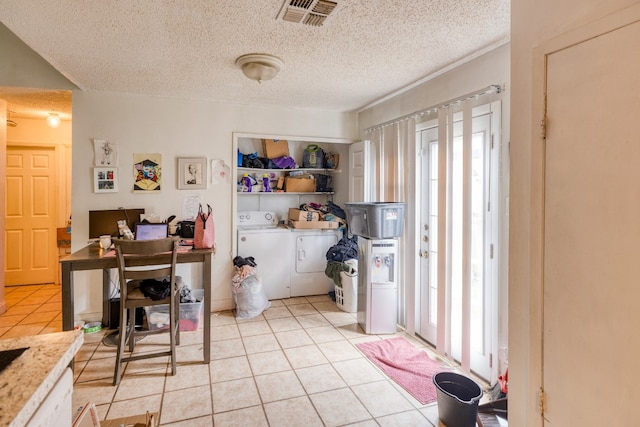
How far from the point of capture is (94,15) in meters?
1.98

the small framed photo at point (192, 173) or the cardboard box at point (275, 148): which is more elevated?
the cardboard box at point (275, 148)

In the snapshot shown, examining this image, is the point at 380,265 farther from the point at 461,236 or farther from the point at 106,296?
the point at 106,296

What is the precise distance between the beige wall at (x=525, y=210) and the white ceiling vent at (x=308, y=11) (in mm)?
926

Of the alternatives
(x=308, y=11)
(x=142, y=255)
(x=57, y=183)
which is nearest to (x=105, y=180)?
(x=142, y=255)

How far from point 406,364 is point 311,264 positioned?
1989mm

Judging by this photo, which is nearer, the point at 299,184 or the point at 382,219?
the point at 382,219

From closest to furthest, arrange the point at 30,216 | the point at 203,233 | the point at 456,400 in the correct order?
1. the point at 456,400
2. the point at 203,233
3. the point at 30,216

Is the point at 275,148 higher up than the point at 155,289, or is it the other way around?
the point at 275,148

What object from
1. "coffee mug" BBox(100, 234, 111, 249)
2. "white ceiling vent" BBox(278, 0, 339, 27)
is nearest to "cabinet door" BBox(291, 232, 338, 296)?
"coffee mug" BBox(100, 234, 111, 249)

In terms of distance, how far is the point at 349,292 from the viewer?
12.8 feet

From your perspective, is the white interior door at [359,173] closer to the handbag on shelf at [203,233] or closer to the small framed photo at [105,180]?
the handbag on shelf at [203,233]

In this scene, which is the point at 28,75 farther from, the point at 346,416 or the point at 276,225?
the point at 346,416

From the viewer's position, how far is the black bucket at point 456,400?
5.95ft

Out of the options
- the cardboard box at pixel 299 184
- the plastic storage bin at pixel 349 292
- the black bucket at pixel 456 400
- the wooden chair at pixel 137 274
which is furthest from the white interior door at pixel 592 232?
the cardboard box at pixel 299 184
